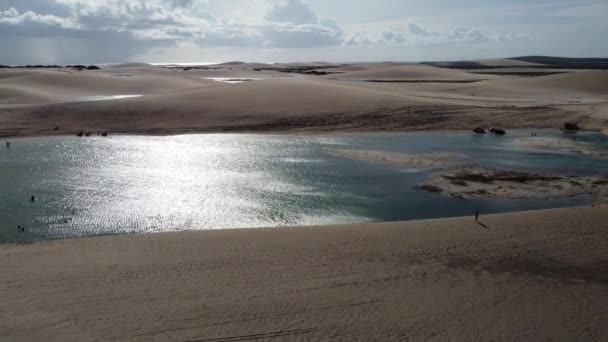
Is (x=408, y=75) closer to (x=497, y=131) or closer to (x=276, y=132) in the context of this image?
(x=497, y=131)

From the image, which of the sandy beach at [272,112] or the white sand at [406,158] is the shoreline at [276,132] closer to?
the sandy beach at [272,112]

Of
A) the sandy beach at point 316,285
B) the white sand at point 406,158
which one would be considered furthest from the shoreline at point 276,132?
the sandy beach at point 316,285

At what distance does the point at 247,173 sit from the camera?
14766mm

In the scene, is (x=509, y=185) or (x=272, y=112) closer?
(x=509, y=185)

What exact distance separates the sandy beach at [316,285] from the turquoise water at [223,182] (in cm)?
144

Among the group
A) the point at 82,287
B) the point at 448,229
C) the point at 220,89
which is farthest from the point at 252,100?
the point at 82,287

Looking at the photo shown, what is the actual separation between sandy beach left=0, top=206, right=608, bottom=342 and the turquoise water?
56.8 inches

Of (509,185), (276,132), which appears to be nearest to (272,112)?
(276,132)

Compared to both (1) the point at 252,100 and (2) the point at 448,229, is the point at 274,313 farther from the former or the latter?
(1) the point at 252,100

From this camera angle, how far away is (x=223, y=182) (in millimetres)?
13766

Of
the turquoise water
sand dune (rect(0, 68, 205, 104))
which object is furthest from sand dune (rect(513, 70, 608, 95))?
sand dune (rect(0, 68, 205, 104))

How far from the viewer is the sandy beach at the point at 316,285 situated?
234 inches

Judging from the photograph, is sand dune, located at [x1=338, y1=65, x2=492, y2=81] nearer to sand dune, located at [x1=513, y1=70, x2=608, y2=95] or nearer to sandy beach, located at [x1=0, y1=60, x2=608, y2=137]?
sand dune, located at [x1=513, y1=70, x2=608, y2=95]

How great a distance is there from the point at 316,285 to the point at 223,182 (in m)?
7.25
